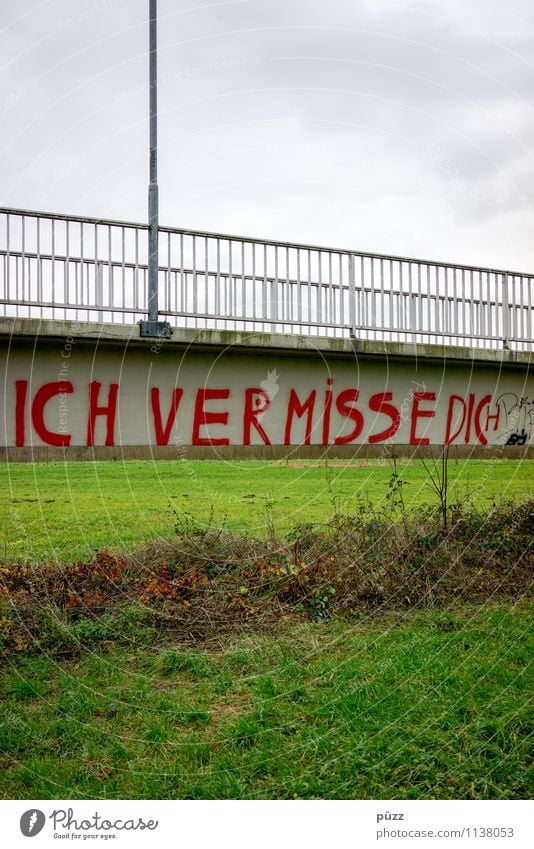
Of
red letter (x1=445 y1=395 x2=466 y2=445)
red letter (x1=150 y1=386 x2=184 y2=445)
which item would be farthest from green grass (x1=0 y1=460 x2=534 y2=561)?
red letter (x1=150 y1=386 x2=184 y2=445)

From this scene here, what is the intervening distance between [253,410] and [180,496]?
36.3ft

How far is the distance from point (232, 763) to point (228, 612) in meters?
2.97

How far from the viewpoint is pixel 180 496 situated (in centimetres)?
1870

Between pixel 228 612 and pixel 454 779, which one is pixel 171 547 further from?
pixel 454 779

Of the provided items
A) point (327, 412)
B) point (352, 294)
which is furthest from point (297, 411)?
point (352, 294)

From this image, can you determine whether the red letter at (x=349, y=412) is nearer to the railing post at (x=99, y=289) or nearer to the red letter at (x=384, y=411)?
the red letter at (x=384, y=411)

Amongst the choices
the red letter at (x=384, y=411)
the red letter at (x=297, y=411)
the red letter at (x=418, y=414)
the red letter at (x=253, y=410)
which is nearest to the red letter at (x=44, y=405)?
the red letter at (x=253, y=410)

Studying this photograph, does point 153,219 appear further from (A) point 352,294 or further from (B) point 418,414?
(B) point 418,414

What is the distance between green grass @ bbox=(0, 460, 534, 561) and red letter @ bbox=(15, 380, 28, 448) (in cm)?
342

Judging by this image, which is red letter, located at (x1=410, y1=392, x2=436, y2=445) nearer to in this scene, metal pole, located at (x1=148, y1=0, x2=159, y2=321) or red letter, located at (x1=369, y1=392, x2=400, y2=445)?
red letter, located at (x1=369, y1=392, x2=400, y2=445)

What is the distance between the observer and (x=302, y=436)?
827cm

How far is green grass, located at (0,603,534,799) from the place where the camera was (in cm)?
471

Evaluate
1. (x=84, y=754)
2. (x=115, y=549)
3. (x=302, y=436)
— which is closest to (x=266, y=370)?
(x=302, y=436)

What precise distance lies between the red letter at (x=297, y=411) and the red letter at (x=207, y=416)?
759 millimetres
